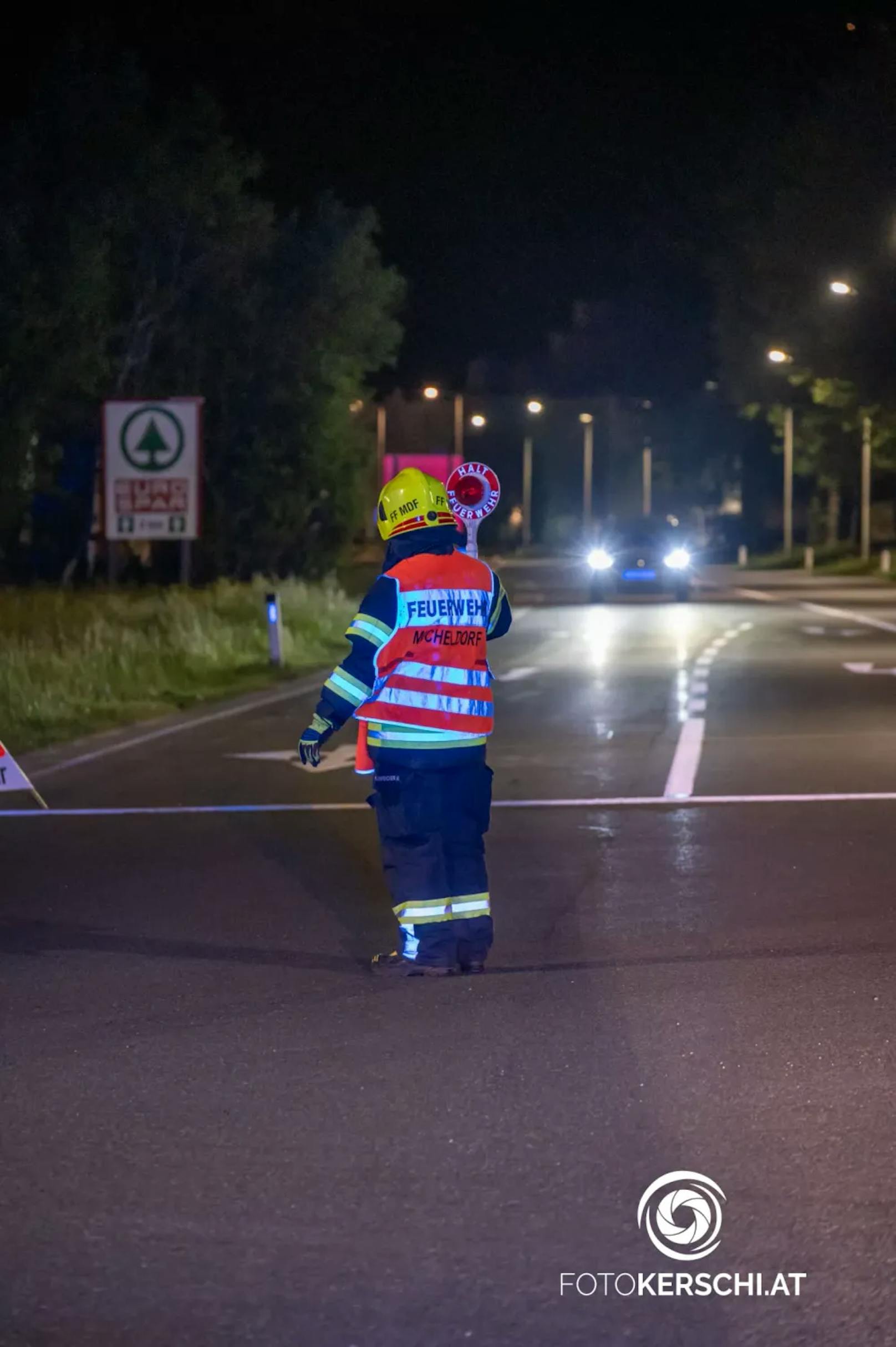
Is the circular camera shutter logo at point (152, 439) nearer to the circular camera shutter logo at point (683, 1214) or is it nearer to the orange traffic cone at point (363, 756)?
the orange traffic cone at point (363, 756)

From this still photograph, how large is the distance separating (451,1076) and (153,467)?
62.7ft

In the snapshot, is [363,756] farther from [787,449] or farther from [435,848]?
[787,449]

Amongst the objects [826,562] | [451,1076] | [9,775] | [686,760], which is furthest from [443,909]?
[826,562]

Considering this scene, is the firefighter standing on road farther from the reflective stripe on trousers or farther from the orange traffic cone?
the orange traffic cone

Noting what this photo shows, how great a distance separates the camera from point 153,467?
24656mm

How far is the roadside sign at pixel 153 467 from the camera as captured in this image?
24.6 m

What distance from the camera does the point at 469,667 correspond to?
766 cm

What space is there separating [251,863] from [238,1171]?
5.16 meters

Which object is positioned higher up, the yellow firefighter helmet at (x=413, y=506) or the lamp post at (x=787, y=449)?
the lamp post at (x=787, y=449)

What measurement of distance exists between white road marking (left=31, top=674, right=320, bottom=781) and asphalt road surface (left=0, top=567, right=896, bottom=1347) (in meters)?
1.95

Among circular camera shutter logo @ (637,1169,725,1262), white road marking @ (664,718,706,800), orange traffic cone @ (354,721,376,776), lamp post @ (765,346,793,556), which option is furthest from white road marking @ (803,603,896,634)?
circular camera shutter logo @ (637,1169,725,1262)

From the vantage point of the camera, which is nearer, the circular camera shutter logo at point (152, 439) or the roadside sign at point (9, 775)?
the roadside sign at point (9, 775)

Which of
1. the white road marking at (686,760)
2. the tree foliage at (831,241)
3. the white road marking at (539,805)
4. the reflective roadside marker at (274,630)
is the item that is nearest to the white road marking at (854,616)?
the reflective roadside marker at (274,630)

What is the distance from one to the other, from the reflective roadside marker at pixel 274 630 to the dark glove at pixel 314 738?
1669 cm
